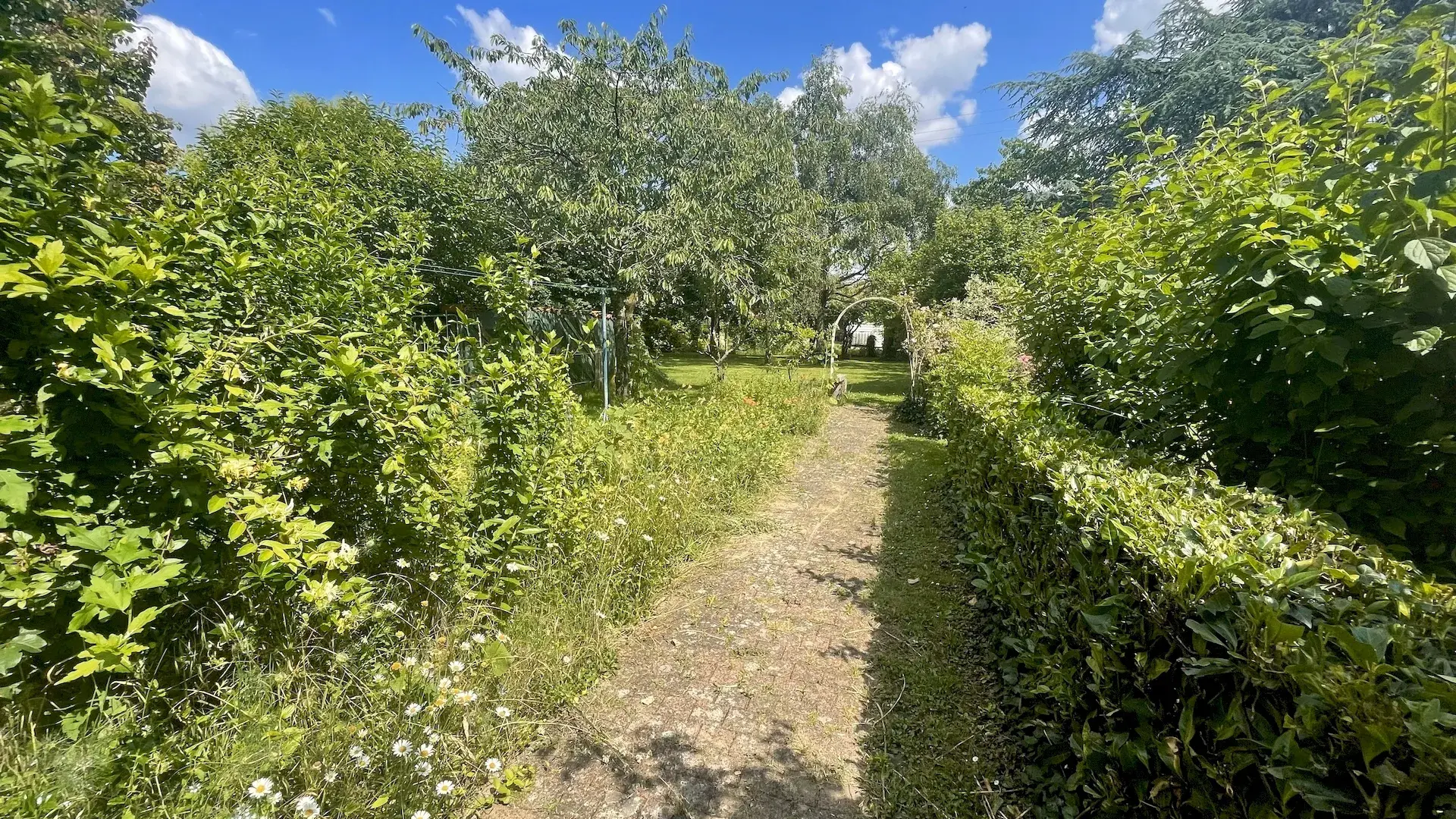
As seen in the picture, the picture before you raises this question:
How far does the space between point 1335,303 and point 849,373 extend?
1973 centimetres

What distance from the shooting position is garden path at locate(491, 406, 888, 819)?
7.23ft

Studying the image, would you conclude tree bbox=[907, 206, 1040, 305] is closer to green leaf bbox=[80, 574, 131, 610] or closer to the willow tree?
the willow tree

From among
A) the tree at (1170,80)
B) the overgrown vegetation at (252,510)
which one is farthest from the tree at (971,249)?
the overgrown vegetation at (252,510)

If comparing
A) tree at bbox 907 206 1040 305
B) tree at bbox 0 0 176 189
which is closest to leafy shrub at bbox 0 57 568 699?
tree at bbox 0 0 176 189

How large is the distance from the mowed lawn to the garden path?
29.8 ft

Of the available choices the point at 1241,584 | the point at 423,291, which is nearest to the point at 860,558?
the point at 1241,584

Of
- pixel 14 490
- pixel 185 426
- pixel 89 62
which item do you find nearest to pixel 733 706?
pixel 185 426

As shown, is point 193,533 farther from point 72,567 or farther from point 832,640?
point 832,640

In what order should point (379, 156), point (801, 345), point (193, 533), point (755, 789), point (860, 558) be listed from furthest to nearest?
1. point (801, 345)
2. point (379, 156)
3. point (860, 558)
4. point (755, 789)
5. point (193, 533)

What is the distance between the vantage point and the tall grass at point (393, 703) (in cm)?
154

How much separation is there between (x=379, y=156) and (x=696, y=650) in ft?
33.5

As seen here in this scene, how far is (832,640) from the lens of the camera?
10.8 feet

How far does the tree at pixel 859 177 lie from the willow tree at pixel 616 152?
38.6ft

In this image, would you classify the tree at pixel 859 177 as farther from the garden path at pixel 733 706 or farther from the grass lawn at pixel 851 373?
the garden path at pixel 733 706
